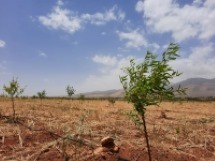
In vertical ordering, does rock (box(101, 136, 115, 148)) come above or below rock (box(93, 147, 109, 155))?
above

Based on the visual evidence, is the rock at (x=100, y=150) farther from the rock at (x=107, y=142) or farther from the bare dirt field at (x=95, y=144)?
the rock at (x=107, y=142)

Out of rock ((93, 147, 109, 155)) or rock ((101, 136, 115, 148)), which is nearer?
rock ((93, 147, 109, 155))

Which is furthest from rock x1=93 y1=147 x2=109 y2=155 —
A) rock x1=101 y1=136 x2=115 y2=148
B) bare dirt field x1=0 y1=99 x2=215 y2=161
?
rock x1=101 y1=136 x2=115 y2=148

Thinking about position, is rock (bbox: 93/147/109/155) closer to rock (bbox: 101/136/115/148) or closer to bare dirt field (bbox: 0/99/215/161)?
bare dirt field (bbox: 0/99/215/161)

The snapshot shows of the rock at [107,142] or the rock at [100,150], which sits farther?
the rock at [107,142]

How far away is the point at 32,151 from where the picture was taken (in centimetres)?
1144

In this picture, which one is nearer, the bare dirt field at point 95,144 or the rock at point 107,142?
the bare dirt field at point 95,144

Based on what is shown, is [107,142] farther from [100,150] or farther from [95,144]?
Answer: [95,144]

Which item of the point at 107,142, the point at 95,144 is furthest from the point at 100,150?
the point at 95,144

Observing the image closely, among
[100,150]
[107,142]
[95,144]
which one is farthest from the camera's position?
[95,144]

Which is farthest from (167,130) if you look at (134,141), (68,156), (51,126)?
(68,156)

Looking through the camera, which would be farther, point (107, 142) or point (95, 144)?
point (95, 144)

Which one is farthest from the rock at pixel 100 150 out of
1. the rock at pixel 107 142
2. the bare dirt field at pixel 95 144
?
the rock at pixel 107 142

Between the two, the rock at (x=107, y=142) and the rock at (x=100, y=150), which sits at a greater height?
the rock at (x=107, y=142)
